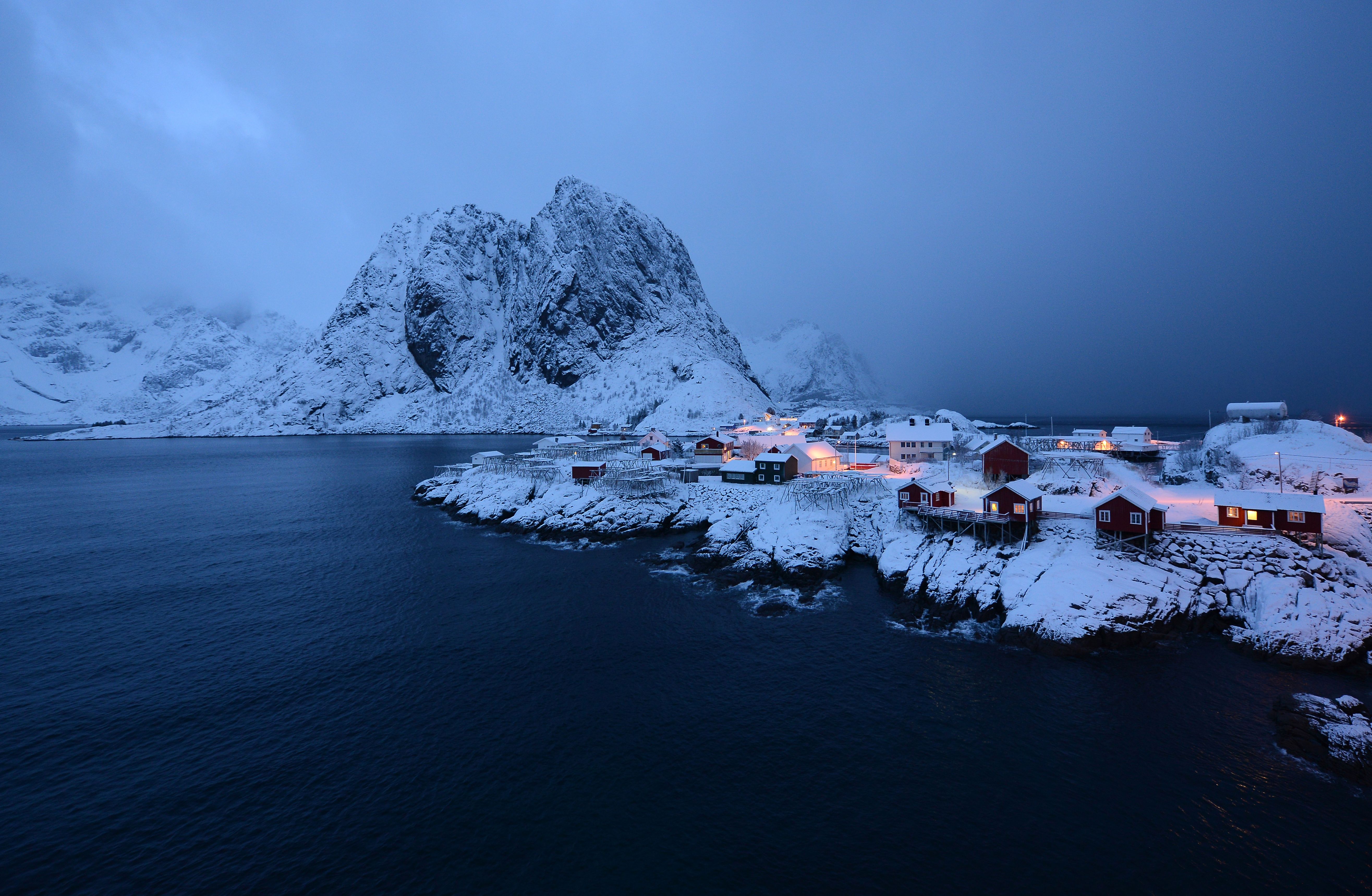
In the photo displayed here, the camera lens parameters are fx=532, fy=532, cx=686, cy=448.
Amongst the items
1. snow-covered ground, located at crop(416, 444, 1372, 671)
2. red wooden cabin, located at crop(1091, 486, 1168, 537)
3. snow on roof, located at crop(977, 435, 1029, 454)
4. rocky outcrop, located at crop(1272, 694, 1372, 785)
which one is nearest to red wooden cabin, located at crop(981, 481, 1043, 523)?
snow-covered ground, located at crop(416, 444, 1372, 671)

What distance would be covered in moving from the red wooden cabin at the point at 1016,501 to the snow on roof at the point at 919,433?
33424 millimetres

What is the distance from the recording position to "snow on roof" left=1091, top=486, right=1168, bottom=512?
35.9 m

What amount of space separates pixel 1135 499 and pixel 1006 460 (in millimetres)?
17500

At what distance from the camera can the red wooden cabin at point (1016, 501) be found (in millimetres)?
39750

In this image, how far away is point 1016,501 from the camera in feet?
132

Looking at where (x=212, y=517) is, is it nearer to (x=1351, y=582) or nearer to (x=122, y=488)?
(x=122, y=488)

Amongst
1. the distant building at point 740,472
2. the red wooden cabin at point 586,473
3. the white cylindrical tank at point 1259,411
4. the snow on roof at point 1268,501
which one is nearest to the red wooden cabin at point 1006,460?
→ the snow on roof at point 1268,501

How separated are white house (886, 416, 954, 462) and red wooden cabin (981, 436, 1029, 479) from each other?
59.9 ft

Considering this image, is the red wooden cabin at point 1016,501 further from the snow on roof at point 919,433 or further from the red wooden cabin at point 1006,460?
the snow on roof at point 919,433

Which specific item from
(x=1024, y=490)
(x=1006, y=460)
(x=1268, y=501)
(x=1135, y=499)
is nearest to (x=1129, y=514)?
(x=1135, y=499)

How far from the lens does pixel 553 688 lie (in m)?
27.6

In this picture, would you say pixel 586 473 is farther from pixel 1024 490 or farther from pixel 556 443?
pixel 1024 490

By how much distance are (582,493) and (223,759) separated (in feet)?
143

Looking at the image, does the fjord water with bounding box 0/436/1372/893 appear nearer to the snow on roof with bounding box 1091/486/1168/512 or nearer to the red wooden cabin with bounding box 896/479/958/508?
the snow on roof with bounding box 1091/486/1168/512
